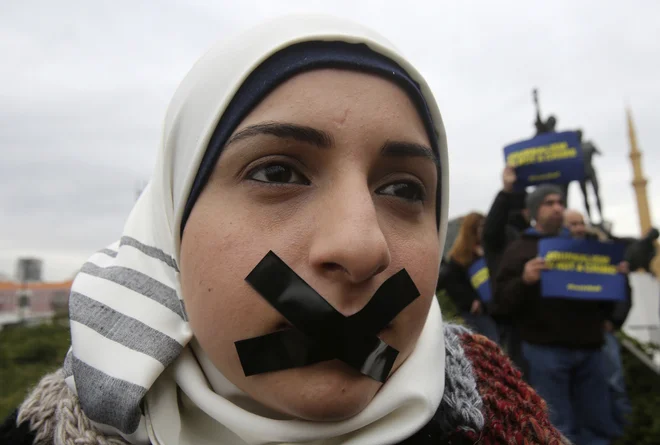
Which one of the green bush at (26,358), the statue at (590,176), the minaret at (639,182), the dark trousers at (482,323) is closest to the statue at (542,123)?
the statue at (590,176)

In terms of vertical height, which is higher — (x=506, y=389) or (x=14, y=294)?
(x=506, y=389)

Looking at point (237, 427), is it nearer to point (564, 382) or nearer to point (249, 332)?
point (249, 332)

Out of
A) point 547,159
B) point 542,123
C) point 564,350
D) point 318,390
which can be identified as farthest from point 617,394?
point 318,390

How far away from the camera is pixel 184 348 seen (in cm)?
110

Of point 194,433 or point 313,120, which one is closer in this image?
point 313,120

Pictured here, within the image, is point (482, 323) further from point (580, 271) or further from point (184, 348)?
point (184, 348)

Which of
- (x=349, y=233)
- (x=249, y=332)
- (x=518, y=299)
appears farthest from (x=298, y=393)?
(x=518, y=299)

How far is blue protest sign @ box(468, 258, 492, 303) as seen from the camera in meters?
4.12

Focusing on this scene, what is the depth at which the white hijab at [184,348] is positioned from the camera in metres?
0.98

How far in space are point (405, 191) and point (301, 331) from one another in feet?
1.34

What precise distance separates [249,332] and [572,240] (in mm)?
2822

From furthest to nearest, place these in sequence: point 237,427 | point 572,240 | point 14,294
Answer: point 14,294
point 572,240
point 237,427

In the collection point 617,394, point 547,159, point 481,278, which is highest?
point 547,159

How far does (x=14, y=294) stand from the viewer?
2630 centimetres
